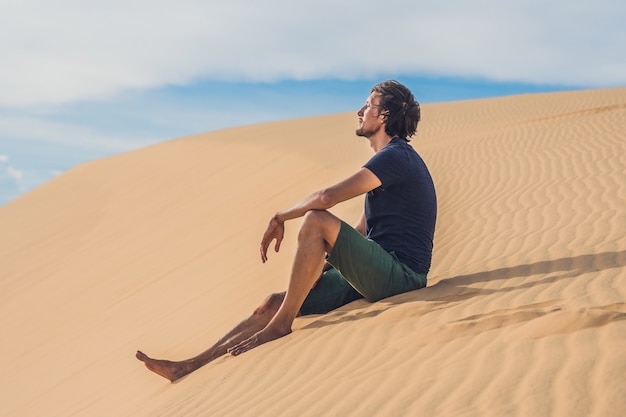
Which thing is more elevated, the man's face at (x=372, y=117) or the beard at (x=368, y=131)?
the man's face at (x=372, y=117)

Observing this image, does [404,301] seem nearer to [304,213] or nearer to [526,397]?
[304,213]

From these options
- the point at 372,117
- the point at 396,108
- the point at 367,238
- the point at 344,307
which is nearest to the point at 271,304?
the point at 344,307

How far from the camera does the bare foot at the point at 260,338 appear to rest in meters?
4.50

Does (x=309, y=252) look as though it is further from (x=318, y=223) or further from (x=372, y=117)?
(x=372, y=117)

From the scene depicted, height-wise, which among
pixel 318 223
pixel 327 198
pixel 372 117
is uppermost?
pixel 372 117

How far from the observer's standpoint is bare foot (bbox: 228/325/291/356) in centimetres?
450

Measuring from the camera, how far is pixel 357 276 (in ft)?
14.7

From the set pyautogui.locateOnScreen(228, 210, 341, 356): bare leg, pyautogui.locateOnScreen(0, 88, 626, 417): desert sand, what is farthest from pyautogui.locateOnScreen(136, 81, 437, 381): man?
pyautogui.locateOnScreen(0, 88, 626, 417): desert sand

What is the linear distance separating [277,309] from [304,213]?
0.66 m

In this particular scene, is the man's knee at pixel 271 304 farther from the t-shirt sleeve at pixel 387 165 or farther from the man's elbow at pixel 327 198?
the t-shirt sleeve at pixel 387 165

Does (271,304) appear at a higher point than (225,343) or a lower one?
higher

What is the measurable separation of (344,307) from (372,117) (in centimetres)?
120

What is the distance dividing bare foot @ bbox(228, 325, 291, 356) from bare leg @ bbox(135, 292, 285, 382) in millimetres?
154

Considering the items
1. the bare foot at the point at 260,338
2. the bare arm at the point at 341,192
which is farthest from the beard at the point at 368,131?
the bare foot at the point at 260,338
